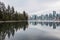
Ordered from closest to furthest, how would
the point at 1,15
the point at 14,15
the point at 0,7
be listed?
Answer: the point at 1,15 → the point at 0,7 → the point at 14,15

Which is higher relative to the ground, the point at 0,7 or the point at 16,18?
the point at 0,7

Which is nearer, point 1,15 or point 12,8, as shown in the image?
point 1,15

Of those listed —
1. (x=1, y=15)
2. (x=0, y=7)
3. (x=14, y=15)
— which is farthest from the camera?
(x=14, y=15)

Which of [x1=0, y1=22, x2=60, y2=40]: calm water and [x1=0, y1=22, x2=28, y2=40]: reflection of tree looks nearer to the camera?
[x1=0, y1=22, x2=60, y2=40]: calm water

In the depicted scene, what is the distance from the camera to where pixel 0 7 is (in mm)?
94438

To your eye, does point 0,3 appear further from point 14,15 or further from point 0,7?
point 14,15

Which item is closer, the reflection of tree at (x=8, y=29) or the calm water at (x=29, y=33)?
the calm water at (x=29, y=33)

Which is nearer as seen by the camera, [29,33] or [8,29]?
[29,33]

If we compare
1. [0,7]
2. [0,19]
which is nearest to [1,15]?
[0,19]

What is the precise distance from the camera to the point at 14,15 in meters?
117

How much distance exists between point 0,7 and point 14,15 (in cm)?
2387

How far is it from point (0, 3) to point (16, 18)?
26520 millimetres

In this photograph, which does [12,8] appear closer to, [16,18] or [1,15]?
[16,18]

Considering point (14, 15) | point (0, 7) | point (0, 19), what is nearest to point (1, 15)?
point (0, 19)
